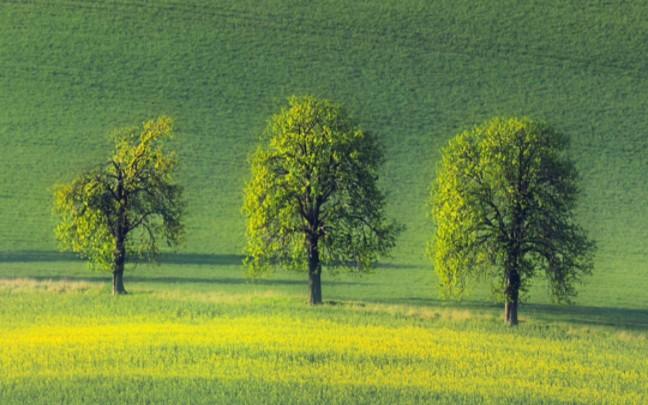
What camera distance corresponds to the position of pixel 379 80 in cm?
11056

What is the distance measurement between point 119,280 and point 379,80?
59.3 meters

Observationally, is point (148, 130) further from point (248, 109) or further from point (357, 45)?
point (357, 45)

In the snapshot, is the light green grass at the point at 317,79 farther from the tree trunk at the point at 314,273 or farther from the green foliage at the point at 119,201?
the tree trunk at the point at 314,273

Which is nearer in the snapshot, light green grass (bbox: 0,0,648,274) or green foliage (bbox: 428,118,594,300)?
green foliage (bbox: 428,118,594,300)

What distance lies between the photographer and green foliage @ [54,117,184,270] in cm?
5591

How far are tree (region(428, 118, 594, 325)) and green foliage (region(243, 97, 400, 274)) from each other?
3.83 meters

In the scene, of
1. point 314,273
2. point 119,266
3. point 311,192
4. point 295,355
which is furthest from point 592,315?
point 295,355

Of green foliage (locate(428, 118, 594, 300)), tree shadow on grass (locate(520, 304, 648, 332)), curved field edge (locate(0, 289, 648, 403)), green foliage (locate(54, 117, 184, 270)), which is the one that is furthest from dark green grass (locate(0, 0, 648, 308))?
curved field edge (locate(0, 289, 648, 403))

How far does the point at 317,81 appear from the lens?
110 metres

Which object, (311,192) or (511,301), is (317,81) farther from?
(511,301)

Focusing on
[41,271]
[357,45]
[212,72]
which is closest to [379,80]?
[357,45]

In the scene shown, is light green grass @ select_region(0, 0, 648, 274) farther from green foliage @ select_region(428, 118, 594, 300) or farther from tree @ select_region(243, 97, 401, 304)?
green foliage @ select_region(428, 118, 594, 300)

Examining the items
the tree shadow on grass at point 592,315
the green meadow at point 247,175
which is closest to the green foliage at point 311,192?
the green meadow at point 247,175

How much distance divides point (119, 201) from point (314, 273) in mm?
10912
